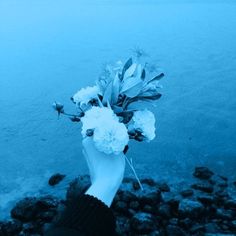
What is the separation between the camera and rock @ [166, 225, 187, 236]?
7.18ft

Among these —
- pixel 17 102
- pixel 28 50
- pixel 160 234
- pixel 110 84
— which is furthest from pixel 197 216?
pixel 28 50

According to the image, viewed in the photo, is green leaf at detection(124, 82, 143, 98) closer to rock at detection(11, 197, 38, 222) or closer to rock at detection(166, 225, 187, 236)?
rock at detection(166, 225, 187, 236)

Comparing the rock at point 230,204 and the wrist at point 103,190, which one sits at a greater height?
the wrist at point 103,190

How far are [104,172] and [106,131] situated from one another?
0.51 feet

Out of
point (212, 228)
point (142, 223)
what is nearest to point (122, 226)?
point (142, 223)

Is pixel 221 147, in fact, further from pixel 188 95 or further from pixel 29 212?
pixel 29 212

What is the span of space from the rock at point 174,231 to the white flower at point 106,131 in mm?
1066

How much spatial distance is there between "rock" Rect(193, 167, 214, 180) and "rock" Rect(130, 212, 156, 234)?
0.61 m

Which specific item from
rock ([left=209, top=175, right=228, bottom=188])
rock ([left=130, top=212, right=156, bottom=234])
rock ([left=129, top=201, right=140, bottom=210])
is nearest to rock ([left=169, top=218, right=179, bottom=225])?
rock ([left=130, top=212, right=156, bottom=234])

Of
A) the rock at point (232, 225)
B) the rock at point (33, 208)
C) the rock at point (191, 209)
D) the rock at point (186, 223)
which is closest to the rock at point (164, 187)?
the rock at point (191, 209)

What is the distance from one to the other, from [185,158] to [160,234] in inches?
33.8

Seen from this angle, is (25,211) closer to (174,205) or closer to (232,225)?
(174,205)

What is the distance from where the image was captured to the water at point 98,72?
115 inches

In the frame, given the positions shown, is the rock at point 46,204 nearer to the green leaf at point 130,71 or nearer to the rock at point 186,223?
the rock at point 186,223
